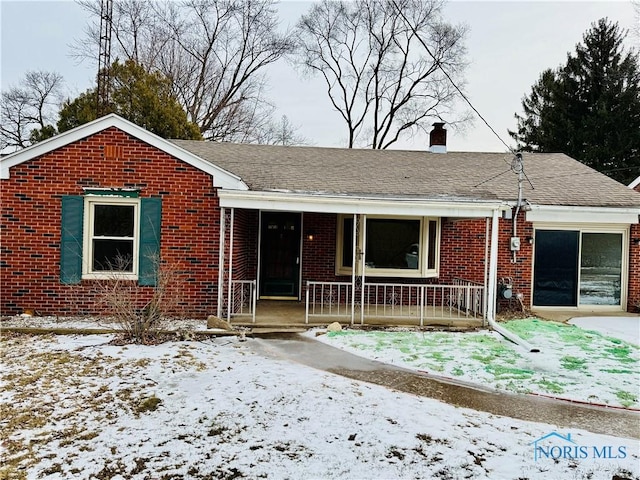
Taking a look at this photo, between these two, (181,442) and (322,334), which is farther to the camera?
(322,334)

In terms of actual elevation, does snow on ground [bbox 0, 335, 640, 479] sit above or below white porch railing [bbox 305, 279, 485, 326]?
below

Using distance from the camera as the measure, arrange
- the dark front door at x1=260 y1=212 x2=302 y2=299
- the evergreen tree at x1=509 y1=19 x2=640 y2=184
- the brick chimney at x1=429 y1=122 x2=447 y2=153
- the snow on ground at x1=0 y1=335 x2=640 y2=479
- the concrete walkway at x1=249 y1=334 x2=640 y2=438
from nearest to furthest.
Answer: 1. the snow on ground at x1=0 y1=335 x2=640 y2=479
2. the concrete walkway at x1=249 y1=334 x2=640 y2=438
3. the dark front door at x1=260 y1=212 x2=302 y2=299
4. the brick chimney at x1=429 y1=122 x2=447 y2=153
5. the evergreen tree at x1=509 y1=19 x2=640 y2=184

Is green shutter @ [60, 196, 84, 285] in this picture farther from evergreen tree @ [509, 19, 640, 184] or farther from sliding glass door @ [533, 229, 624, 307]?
evergreen tree @ [509, 19, 640, 184]

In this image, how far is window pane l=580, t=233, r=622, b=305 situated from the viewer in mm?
10828

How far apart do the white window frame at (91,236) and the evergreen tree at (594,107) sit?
2372 cm

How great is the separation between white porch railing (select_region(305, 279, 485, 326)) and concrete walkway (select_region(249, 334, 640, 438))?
1.63 meters

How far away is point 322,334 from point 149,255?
3561 mm

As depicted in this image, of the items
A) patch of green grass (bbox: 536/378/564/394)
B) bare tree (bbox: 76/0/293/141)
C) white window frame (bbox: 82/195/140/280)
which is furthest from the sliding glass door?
bare tree (bbox: 76/0/293/141)

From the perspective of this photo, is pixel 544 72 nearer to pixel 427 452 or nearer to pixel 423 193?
pixel 423 193

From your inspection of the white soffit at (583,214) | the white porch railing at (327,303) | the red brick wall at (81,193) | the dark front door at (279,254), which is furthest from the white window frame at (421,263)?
the red brick wall at (81,193)

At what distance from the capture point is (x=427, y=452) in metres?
3.71

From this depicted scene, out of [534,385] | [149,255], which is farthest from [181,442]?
[149,255]

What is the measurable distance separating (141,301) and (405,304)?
5.87 m

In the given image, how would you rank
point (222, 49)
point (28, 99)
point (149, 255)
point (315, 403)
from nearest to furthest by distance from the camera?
point (315, 403) → point (149, 255) → point (28, 99) → point (222, 49)
